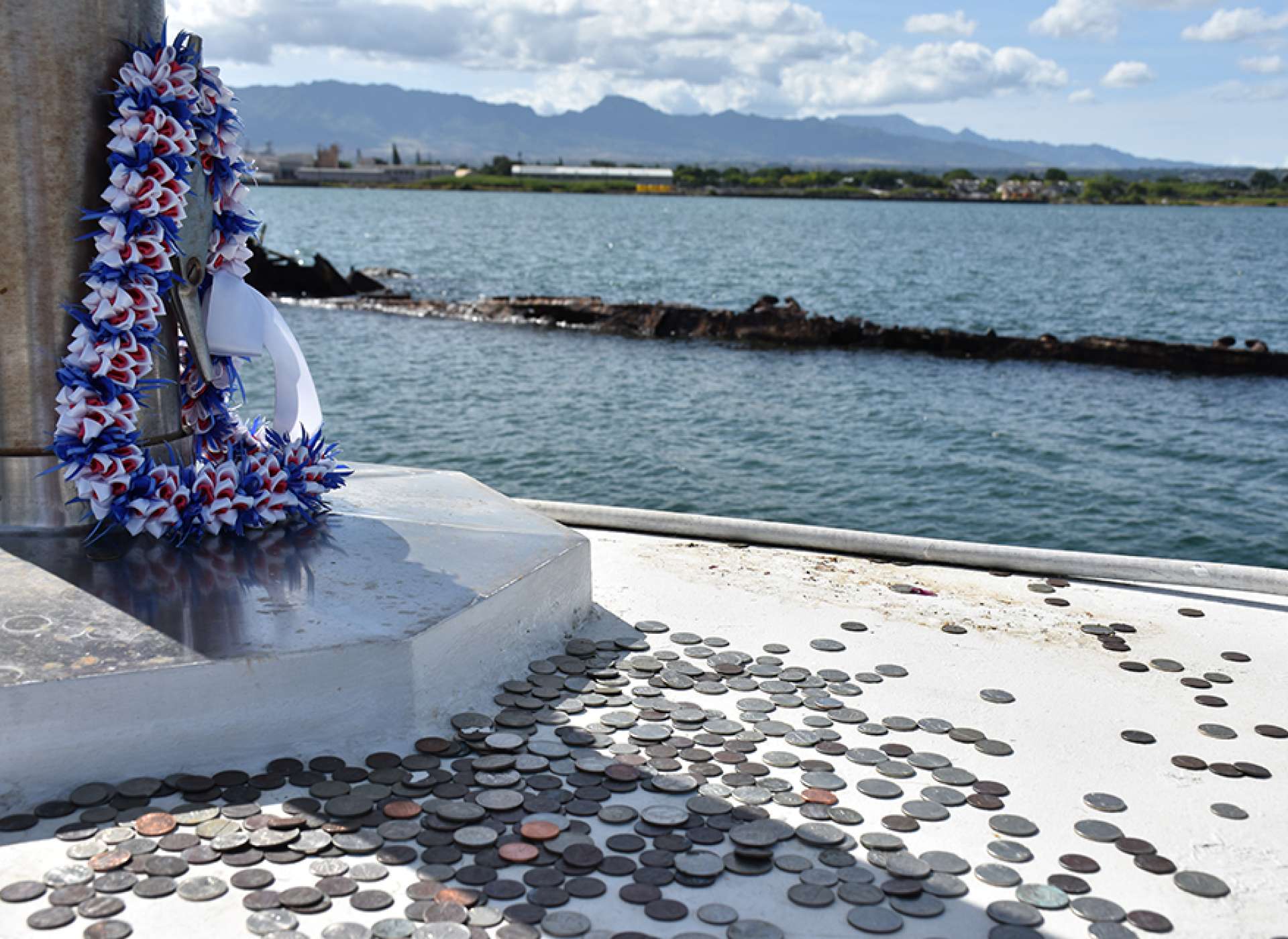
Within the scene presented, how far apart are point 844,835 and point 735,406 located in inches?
933

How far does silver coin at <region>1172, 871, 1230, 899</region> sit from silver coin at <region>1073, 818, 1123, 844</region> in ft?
0.86

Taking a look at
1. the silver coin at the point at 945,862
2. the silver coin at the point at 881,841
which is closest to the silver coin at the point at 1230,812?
the silver coin at the point at 945,862

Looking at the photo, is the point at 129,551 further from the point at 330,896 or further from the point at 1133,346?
the point at 1133,346

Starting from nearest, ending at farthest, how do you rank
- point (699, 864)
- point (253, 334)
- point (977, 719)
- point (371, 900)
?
1. point (371, 900)
2. point (699, 864)
3. point (977, 719)
4. point (253, 334)

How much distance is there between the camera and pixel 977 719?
5.02m

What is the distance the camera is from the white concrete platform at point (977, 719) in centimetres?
366

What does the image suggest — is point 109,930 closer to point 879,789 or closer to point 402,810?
point 402,810

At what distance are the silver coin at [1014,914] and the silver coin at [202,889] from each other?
2.08m

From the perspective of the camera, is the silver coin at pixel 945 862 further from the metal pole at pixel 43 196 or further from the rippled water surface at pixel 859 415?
the rippled water surface at pixel 859 415

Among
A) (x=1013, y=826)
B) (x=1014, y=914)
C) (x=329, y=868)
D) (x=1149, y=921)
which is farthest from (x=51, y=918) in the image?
(x=1149, y=921)

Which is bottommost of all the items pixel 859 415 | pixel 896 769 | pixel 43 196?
pixel 859 415

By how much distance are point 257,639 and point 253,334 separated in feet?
6.24

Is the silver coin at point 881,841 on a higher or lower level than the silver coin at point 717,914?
lower

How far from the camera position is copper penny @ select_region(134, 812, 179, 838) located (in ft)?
13.1
